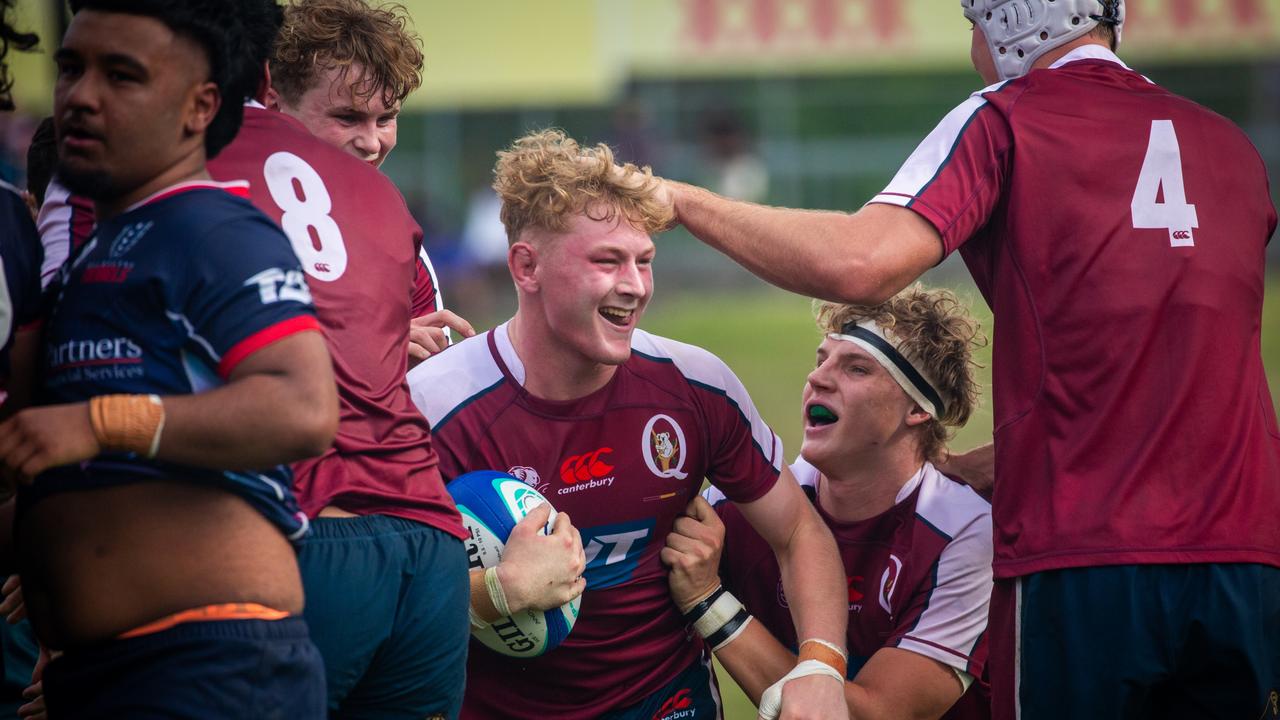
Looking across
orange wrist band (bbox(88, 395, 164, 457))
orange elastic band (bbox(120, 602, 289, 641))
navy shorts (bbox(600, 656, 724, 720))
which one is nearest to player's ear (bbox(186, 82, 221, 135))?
orange wrist band (bbox(88, 395, 164, 457))

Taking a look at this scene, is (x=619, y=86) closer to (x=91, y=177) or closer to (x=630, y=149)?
(x=630, y=149)

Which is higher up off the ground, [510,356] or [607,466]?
[510,356]

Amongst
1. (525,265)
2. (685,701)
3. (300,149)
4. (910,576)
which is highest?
(300,149)

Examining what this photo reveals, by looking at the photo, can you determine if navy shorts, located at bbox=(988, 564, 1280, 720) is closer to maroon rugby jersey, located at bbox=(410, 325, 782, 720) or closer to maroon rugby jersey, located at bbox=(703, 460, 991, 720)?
maroon rugby jersey, located at bbox=(703, 460, 991, 720)

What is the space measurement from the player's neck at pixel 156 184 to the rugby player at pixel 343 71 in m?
1.42

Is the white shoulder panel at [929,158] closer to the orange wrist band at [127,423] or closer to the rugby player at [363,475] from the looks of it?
the rugby player at [363,475]

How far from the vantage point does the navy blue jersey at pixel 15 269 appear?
285 cm

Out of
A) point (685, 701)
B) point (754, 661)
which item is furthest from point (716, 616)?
point (685, 701)

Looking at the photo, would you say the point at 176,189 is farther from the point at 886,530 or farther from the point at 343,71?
the point at 886,530

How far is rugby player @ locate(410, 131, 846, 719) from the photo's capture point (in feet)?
14.7

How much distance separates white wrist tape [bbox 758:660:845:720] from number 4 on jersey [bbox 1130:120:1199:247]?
1.70 metres

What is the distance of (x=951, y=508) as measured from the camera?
488 cm

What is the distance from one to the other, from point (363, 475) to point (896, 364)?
235cm

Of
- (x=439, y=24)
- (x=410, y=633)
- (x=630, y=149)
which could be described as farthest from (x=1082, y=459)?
(x=439, y=24)
